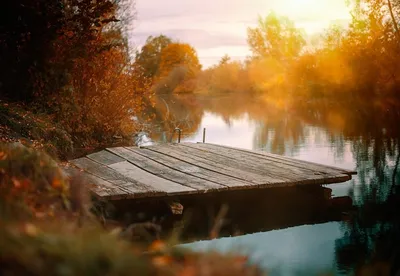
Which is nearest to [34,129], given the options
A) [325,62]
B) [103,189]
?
[103,189]

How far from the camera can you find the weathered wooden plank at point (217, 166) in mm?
7550

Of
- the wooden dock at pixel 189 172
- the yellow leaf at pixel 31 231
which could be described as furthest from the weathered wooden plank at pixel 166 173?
the yellow leaf at pixel 31 231

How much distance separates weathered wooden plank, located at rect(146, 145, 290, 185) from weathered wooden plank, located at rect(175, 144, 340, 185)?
0.10m

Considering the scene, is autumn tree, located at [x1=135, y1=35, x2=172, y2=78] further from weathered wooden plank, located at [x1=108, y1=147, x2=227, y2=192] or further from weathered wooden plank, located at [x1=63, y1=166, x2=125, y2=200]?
weathered wooden plank, located at [x1=63, y1=166, x2=125, y2=200]

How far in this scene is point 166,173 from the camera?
815 centimetres

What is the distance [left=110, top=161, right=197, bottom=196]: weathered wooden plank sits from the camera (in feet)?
22.6

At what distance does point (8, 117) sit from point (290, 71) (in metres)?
40.9

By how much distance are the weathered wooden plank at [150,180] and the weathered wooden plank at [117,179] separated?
103 millimetres

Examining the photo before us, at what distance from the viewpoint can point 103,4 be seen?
33.0 feet

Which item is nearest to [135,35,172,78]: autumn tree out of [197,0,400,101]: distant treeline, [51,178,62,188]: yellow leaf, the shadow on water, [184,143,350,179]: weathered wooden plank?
[197,0,400,101]: distant treeline

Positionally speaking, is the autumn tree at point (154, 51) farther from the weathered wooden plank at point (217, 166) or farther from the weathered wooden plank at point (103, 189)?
the weathered wooden plank at point (103, 189)

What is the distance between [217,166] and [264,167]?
30.6 inches

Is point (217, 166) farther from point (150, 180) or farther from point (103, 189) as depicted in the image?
point (103, 189)

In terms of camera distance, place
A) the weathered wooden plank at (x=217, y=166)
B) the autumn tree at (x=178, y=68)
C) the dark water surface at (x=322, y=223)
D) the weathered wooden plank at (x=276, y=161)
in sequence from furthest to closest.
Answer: the autumn tree at (x=178, y=68), the weathered wooden plank at (x=276, y=161), the weathered wooden plank at (x=217, y=166), the dark water surface at (x=322, y=223)
